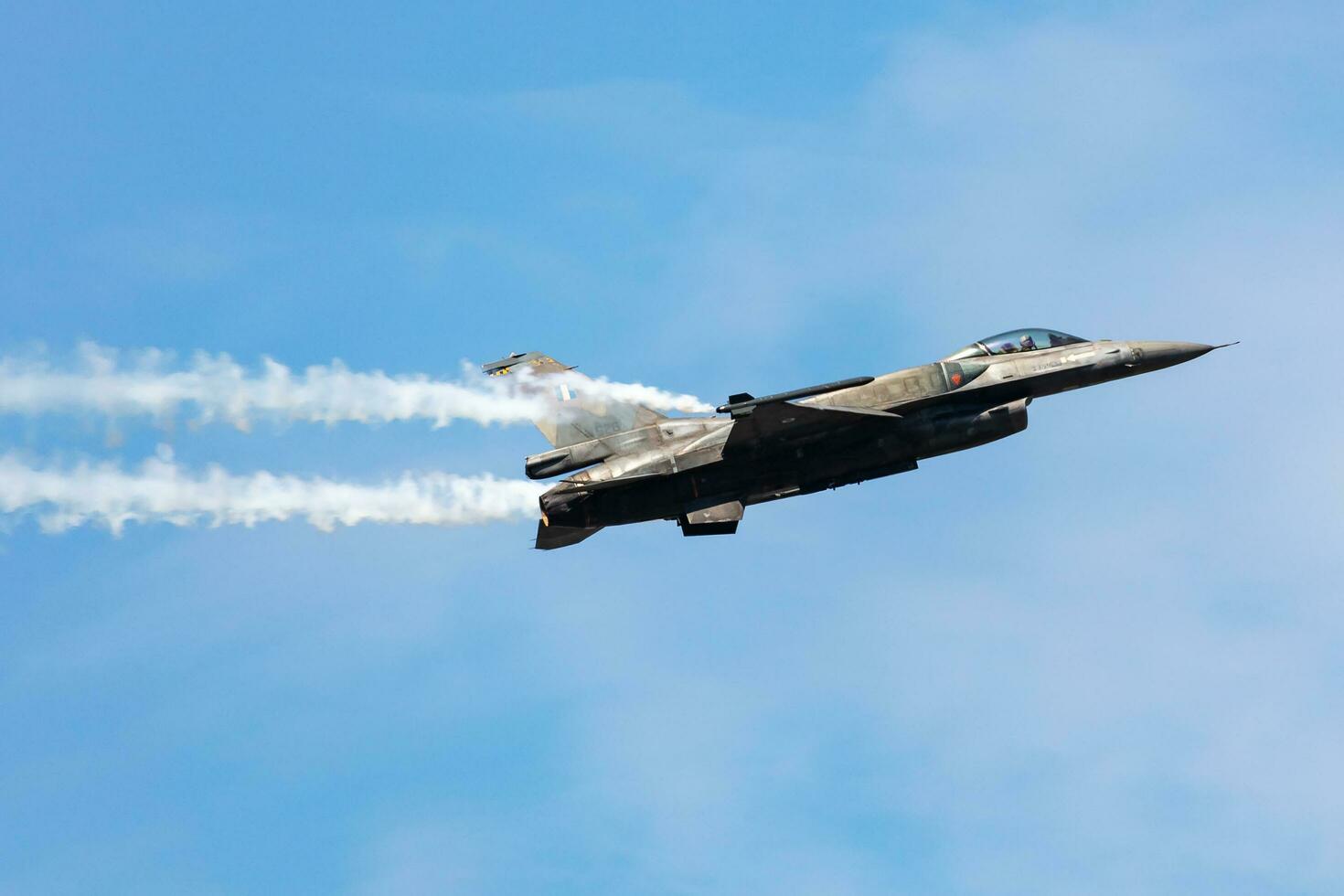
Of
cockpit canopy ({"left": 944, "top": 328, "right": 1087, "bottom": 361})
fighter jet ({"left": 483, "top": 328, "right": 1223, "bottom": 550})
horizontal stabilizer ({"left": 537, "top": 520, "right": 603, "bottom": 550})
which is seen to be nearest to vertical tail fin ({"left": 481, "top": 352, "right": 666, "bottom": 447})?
fighter jet ({"left": 483, "top": 328, "right": 1223, "bottom": 550})

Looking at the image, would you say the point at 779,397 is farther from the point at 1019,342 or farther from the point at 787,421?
the point at 1019,342

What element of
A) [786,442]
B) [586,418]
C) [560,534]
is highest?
[586,418]

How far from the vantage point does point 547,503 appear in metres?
33.4

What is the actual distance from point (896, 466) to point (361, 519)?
11.9 m

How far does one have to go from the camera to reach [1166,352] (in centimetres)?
3456

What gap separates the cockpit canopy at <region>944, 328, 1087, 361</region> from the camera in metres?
34.3

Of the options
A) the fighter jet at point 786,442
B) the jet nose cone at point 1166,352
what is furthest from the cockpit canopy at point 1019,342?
the jet nose cone at point 1166,352

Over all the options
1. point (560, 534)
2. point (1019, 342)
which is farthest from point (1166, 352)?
point (560, 534)

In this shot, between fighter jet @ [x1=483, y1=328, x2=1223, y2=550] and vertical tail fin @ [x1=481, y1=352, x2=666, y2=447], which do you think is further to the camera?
vertical tail fin @ [x1=481, y1=352, x2=666, y2=447]

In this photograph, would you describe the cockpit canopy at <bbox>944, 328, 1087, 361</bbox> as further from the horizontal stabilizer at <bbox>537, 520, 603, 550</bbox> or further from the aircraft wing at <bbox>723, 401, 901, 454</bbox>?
the horizontal stabilizer at <bbox>537, 520, 603, 550</bbox>

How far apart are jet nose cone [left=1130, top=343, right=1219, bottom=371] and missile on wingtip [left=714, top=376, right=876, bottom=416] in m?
6.62

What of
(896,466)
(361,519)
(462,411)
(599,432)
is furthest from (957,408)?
(361,519)

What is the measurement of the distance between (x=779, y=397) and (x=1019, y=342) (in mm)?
6478

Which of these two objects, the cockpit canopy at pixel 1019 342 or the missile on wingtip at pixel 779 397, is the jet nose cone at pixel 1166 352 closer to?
the cockpit canopy at pixel 1019 342
